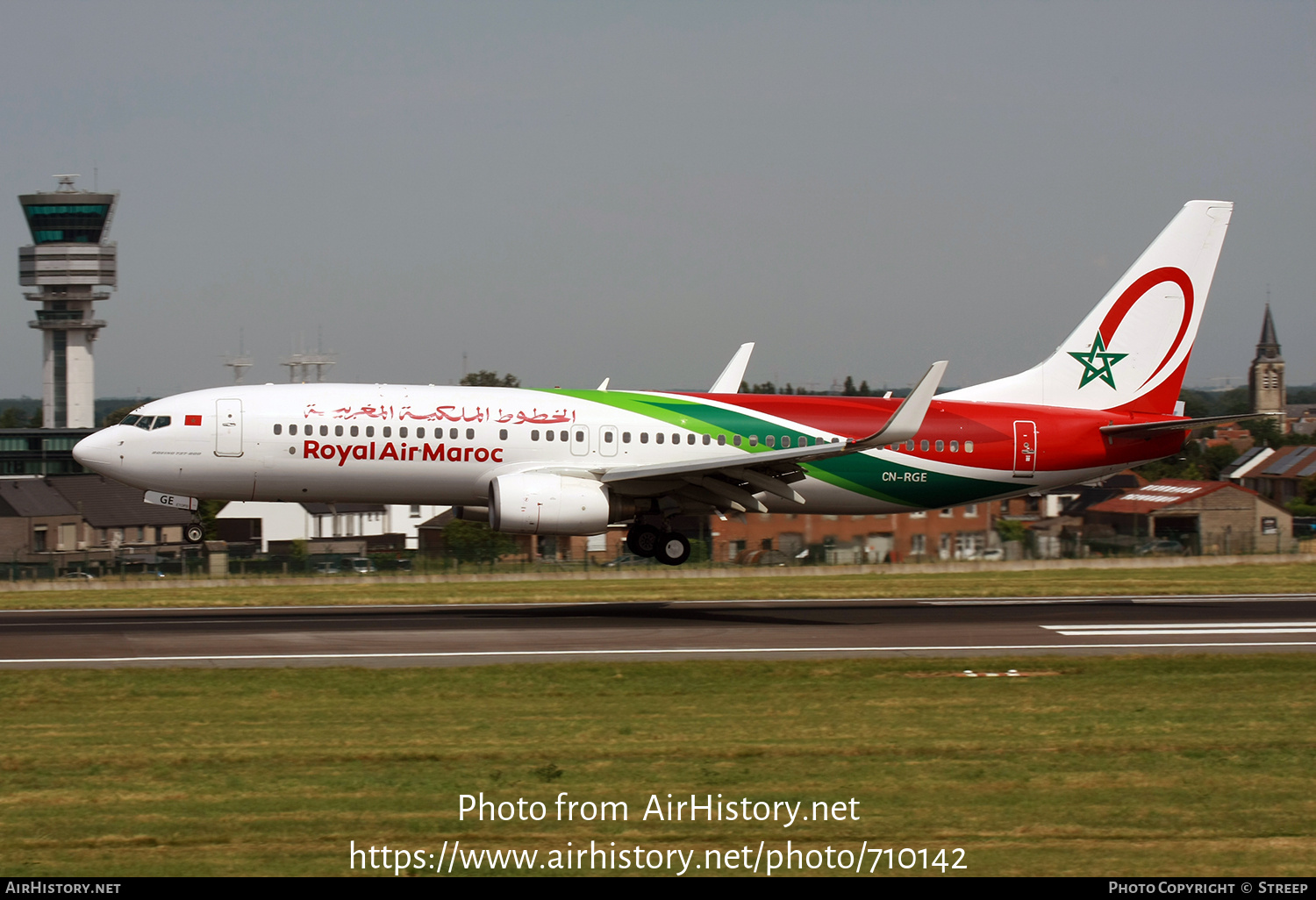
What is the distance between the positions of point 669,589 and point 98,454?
49.7 feet

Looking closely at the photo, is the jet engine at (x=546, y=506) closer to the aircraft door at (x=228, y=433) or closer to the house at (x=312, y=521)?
the aircraft door at (x=228, y=433)

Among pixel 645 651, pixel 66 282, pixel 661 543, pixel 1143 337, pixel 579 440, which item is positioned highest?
pixel 66 282

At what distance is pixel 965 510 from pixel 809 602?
23.1 metres

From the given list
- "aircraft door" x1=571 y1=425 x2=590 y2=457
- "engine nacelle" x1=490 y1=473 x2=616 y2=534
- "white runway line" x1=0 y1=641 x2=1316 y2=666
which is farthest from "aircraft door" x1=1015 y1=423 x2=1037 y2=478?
"engine nacelle" x1=490 y1=473 x2=616 y2=534

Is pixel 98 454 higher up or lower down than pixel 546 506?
higher up

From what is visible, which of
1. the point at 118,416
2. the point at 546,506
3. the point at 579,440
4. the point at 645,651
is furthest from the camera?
the point at 118,416

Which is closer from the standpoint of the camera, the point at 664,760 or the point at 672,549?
the point at 664,760

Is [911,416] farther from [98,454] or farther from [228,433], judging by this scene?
[98,454]

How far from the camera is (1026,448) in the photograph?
1331 inches

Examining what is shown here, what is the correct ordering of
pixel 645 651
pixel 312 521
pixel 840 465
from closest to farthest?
pixel 645 651 → pixel 840 465 → pixel 312 521

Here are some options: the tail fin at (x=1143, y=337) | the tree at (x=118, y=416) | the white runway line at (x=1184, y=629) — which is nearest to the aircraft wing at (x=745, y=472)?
the white runway line at (x=1184, y=629)

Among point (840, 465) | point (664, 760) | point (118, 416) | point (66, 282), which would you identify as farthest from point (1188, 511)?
point (66, 282)

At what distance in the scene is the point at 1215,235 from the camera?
36.4m
